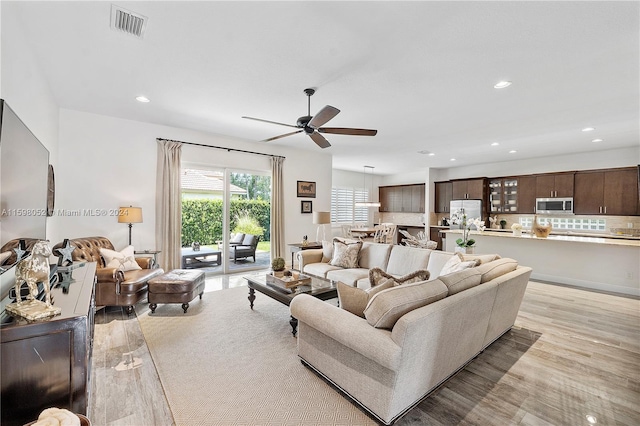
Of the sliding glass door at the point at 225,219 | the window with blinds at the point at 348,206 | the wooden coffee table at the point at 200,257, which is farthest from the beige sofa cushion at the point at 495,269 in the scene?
the window with blinds at the point at 348,206

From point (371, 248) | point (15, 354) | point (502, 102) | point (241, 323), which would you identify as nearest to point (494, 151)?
point (502, 102)

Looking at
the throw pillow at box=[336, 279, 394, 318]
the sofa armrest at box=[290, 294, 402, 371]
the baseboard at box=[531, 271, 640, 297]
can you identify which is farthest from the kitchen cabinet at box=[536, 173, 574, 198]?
the sofa armrest at box=[290, 294, 402, 371]

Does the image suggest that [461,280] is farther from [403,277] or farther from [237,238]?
[237,238]

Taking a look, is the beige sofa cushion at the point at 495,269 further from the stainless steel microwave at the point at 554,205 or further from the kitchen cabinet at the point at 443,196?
the kitchen cabinet at the point at 443,196

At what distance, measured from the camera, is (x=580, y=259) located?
5.21m

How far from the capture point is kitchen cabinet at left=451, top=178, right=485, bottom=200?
27.2 ft

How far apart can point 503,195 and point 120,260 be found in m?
9.04

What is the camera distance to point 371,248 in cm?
467

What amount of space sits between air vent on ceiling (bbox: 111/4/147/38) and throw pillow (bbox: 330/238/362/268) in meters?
3.58

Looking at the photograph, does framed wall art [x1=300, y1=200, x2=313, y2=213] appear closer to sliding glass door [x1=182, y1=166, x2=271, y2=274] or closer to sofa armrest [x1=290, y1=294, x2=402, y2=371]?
sliding glass door [x1=182, y1=166, x2=271, y2=274]

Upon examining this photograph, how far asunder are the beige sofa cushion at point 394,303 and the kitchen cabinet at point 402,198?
8.34 metres

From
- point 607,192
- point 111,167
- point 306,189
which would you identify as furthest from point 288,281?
point 607,192

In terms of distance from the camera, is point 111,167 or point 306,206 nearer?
point 111,167

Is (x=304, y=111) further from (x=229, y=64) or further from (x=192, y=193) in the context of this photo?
(x=192, y=193)
